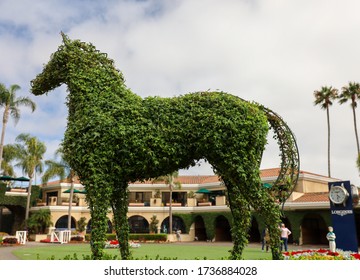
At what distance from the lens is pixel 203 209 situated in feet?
112

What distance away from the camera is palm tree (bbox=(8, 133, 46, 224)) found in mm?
33331

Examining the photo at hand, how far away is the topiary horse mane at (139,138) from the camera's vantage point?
22.5 ft

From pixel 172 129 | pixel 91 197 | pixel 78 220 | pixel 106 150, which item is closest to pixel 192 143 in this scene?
pixel 172 129

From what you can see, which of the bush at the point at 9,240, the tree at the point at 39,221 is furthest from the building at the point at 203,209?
the bush at the point at 9,240

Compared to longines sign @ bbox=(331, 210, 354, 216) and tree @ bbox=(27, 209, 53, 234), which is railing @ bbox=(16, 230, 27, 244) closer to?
tree @ bbox=(27, 209, 53, 234)

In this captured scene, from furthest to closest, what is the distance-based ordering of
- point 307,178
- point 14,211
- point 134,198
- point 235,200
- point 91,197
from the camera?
point 134,198 → point 14,211 → point 307,178 → point 235,200 → point 91,197

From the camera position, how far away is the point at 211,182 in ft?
124

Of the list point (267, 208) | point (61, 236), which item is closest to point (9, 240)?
point (61, 236)

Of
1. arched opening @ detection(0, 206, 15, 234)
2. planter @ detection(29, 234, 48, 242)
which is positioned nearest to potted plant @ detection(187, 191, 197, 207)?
planter @ detection(29, 234, 48, 242)

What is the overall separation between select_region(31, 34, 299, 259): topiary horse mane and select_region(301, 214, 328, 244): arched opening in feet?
76.7

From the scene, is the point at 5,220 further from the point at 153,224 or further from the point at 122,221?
the point at 122,221

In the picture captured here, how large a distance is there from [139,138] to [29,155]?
30.1m

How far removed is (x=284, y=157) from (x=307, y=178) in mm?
24895

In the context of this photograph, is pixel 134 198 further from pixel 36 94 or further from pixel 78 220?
pixel 36 94
